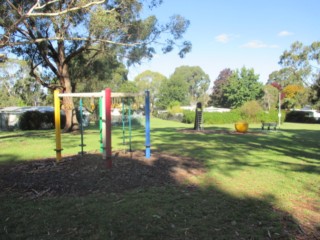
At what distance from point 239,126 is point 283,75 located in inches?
2378

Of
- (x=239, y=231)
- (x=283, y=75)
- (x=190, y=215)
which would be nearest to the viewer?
(x=239, y=231)

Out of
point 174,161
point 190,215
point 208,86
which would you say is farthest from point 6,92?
point 208,86

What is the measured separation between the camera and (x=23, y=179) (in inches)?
265

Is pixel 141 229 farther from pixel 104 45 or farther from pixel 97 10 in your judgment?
pixel 104 45

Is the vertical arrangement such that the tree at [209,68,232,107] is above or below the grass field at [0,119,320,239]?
above

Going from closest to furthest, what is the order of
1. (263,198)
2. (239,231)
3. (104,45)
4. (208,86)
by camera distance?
(239,231) < (263,198) < (104,45) < (208,86)

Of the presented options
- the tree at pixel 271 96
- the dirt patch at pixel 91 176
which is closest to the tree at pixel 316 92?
the tree at pixel 271 96

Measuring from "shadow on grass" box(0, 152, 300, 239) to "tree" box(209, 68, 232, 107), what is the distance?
7460cm

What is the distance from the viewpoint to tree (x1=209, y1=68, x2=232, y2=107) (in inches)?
3182

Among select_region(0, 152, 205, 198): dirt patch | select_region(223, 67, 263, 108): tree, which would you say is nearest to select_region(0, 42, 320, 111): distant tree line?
select_region(223, 67, 263, 108): tree

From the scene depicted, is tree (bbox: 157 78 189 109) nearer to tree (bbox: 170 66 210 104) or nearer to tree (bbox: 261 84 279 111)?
tree (bbox: 261 84 279 111)

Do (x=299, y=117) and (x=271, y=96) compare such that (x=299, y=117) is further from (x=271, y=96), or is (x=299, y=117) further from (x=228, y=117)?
(x=271, y=96)

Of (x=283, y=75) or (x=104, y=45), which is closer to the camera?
(x=104, y=45)

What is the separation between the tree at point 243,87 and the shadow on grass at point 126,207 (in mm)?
67373
